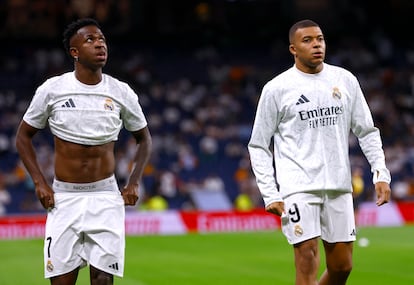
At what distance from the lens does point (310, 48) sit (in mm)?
8336

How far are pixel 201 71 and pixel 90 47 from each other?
31.6m

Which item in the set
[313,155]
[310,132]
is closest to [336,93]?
[310,132]

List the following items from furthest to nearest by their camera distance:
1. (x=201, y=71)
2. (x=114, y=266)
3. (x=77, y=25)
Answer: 1. (x=201, y=71)
2. (x=77, y=25)
3. (x=114, y=266)

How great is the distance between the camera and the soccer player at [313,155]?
8180 mm

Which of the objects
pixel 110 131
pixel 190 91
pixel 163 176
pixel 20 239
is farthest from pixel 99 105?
pixel 190 91

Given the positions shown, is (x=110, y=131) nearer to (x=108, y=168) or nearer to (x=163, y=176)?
(x=108, y=168)

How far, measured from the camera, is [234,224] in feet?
91.5

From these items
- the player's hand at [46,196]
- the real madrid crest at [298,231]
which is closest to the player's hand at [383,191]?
the real madrid crest at [298,231]

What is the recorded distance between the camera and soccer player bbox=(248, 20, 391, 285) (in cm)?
818

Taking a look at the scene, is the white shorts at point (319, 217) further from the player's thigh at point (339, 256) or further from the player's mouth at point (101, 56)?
the player's mouth at point (101, 56)

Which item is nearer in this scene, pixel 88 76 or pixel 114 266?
pixel 114 266

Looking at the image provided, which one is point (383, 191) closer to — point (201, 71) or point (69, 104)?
point (69, 104)

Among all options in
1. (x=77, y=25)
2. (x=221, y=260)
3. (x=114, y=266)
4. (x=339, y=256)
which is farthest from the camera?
(x=221, y=260)

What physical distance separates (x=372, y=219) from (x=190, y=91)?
11.6 metres
